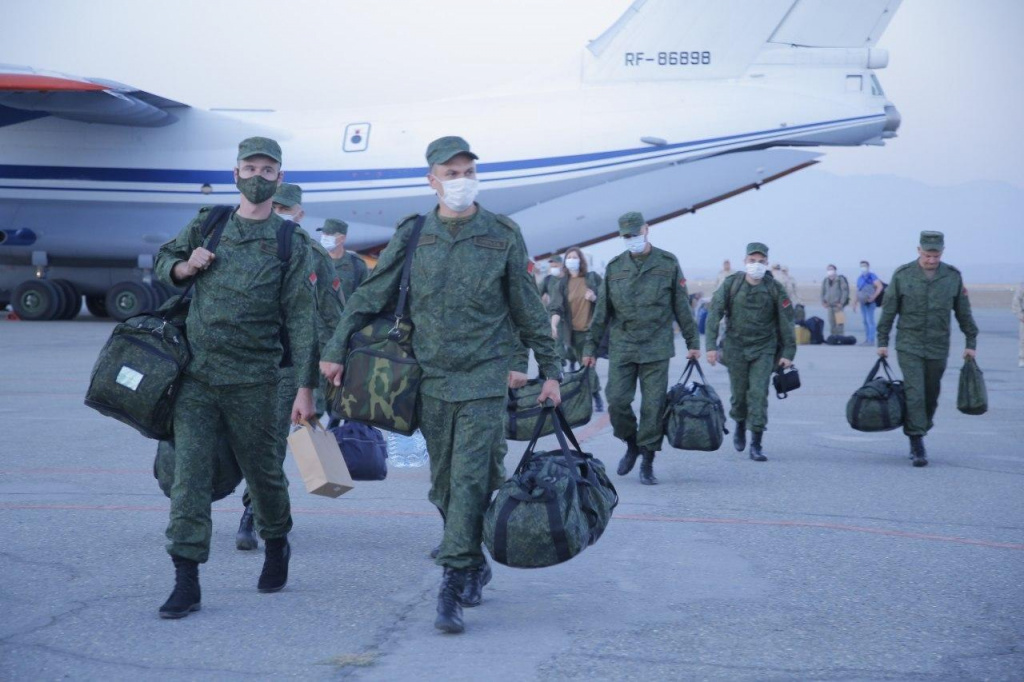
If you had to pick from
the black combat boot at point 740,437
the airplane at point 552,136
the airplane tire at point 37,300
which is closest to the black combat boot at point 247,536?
the black combat boot at point 740,437

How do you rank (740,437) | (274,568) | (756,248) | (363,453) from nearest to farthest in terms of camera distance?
Answer: (274,568)
(363,453)
(756,248)
(740,437)

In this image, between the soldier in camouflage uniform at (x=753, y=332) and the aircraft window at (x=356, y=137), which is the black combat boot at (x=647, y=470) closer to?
the soldier in camouflage uniform at (x=753, y=332)

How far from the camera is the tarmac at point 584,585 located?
4266 millimetres

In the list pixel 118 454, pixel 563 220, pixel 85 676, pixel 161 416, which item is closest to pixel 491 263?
pixel 161 416

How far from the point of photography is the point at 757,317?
31.9 ft

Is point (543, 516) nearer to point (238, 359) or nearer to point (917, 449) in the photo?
point (238, 359)

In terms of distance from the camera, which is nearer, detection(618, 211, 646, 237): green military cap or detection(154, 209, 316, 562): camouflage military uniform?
detection(154, 209, 316, 562): camouflage military uniform

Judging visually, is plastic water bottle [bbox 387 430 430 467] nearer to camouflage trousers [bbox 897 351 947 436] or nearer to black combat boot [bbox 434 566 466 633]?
camouflage trousers [bbox 897 351 947 436]

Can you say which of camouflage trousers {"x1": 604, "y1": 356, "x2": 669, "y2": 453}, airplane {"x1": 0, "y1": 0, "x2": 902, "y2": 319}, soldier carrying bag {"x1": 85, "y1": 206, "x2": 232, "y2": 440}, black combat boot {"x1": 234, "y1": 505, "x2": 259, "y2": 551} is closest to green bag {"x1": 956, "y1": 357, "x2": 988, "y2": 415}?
camouflage trousers {"x1": 604, "y1": 356, "x2": 669, "y2": 453}

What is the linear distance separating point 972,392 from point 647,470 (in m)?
3.03

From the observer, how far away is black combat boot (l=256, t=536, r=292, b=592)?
5.24m

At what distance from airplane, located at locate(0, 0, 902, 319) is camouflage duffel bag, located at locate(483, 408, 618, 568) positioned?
57.4 ft

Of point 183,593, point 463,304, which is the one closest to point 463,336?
point 463,304

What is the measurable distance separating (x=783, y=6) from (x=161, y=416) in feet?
67.5
